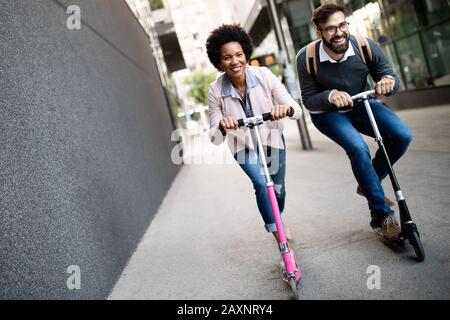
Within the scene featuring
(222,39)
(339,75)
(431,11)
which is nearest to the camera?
(222,39)

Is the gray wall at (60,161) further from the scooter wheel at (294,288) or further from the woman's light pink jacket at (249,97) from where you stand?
the scooter wheel at (294,288)

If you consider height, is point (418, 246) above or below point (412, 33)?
below

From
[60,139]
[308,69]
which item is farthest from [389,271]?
[60,139]

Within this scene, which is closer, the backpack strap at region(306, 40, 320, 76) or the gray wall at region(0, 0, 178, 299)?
the gray wall at region(0, 0, 178, 299)

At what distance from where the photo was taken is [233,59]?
357cm

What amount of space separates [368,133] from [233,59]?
1.45 metres

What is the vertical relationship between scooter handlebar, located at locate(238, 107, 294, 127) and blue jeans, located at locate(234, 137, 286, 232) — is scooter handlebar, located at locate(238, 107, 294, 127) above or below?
above

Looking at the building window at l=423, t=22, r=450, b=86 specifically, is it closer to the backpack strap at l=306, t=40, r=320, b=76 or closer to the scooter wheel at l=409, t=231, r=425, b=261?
the backpack strap at l=306, t=40, r=320, b=76

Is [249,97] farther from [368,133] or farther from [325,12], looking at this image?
[368,133]

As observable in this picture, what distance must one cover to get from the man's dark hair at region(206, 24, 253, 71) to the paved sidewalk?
188cm

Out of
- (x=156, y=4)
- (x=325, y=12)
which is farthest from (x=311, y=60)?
(x=156, y=4)

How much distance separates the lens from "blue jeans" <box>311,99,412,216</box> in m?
3.58

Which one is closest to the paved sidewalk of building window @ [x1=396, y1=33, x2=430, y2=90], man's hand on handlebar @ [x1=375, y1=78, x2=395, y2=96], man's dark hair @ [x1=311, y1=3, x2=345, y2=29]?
man's hand on handlebar @ [x1=375, y1=78, x2=395, y2=96]
